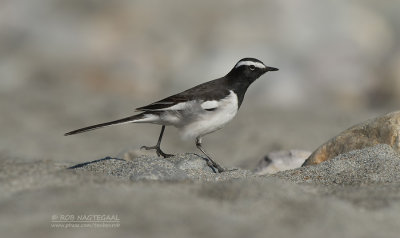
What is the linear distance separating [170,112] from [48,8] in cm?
1070

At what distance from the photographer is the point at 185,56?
15.2m

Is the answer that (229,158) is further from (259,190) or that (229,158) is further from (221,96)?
(259,190)

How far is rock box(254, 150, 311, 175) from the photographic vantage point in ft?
22.1

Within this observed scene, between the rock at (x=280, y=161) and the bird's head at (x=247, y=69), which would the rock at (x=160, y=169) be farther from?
the bird's head at (x=247, y=69)

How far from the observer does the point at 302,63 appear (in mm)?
14805

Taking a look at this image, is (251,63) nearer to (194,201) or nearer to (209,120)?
(209,120)

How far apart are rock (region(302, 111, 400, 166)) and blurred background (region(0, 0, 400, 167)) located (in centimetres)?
479

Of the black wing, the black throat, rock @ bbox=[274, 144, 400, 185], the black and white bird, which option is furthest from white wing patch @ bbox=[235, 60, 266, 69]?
rock @ bbox=[274, 144, 400, 185]

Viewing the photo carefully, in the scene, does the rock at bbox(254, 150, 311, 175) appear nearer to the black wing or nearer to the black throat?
the black throat

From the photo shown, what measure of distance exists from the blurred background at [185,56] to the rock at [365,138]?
4787 mm

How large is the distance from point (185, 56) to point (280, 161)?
8.81 meters

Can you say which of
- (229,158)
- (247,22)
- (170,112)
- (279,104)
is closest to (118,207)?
(170,112)

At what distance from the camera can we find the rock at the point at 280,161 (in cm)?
673

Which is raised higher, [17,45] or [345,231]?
[17,45]
